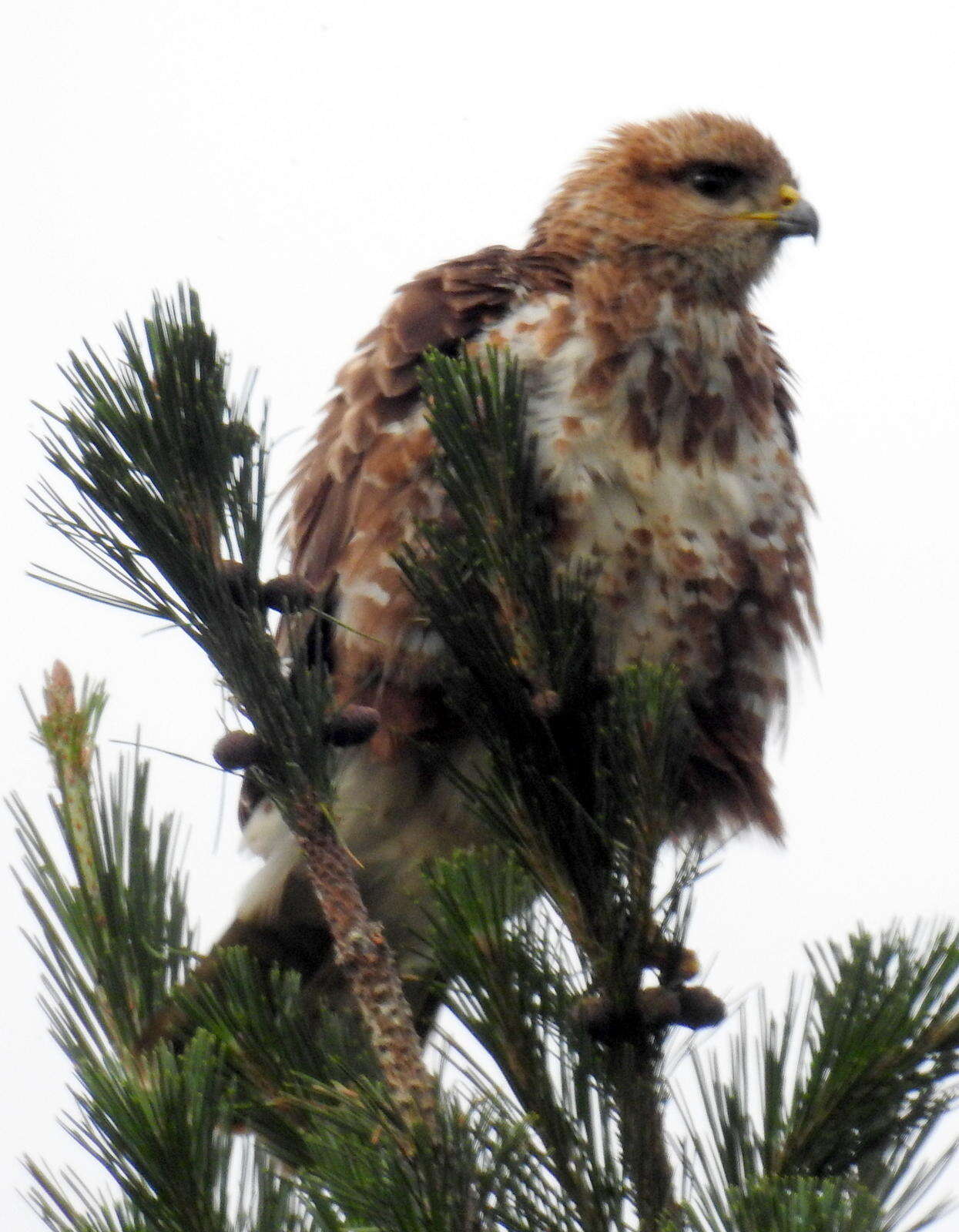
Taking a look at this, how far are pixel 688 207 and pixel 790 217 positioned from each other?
0.25 metres

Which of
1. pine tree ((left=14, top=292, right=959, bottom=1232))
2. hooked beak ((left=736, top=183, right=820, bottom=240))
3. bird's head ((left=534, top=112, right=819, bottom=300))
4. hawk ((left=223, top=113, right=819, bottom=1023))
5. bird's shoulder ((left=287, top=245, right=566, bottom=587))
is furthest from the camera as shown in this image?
hooked beak ((left=736, top=183, right=820, bottom=240))

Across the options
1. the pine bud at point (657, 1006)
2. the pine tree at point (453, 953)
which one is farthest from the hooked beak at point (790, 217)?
the pine bud at point (657, 1006)

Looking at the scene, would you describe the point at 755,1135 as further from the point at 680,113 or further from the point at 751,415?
the point at 680,113

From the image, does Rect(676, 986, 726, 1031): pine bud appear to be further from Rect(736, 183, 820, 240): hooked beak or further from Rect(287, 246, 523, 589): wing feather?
Rect(736, 183, 820, 240): hooked beak

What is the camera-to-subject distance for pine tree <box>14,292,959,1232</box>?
5.38 feet

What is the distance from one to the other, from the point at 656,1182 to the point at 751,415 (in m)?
2.25

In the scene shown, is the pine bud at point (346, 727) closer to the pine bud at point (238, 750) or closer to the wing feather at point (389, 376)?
the pine bud at point (238, 750)

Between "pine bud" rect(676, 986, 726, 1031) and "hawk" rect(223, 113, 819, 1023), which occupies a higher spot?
"hawk" rect(223, 113, 819, 1023)

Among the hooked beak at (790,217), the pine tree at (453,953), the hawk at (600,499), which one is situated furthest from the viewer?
the hooked beak at (790,217)

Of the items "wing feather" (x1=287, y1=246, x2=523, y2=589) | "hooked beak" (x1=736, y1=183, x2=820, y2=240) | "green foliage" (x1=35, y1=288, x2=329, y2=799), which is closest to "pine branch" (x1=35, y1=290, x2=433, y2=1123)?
"green foliage" (x1=35, y1=288, x2=329, y2=799)

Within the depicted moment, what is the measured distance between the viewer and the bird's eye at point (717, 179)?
156 inches

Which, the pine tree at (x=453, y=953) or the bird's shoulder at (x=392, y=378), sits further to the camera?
the bird's shoulder at (x=392, y=378)

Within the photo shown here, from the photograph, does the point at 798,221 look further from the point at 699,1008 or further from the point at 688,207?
the point at 699,1008

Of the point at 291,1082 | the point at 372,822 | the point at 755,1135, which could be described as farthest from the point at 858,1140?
the point at 372,822
